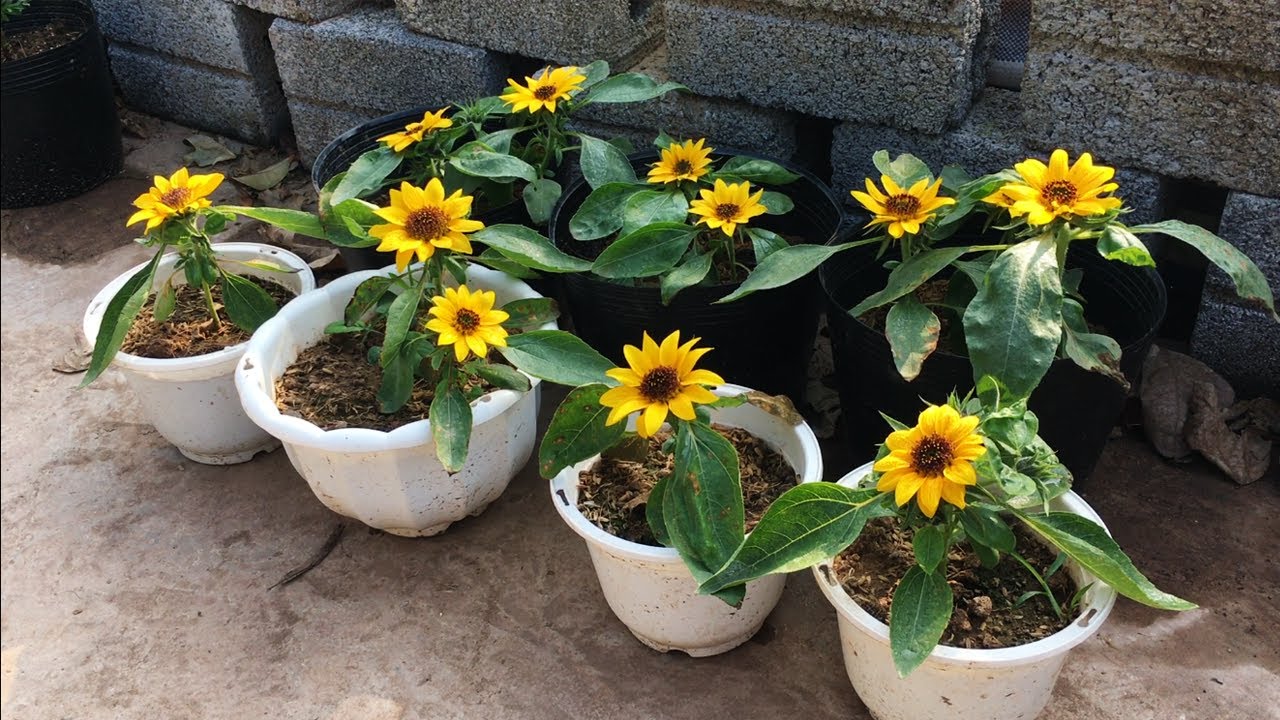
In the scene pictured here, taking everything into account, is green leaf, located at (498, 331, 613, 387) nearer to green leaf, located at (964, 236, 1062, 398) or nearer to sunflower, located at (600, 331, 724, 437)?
sunflower, located at (600, 331, 724, 437)

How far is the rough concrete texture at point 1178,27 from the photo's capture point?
6.91 feet

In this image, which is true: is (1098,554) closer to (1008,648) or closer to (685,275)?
(1008,648)

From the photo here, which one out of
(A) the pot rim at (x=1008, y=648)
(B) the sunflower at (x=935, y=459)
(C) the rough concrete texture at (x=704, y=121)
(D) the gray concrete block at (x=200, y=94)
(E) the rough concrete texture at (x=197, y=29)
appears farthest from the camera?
(D) the gray concrete block at (x=200, y=94)

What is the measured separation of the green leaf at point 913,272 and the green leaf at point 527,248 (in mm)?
570

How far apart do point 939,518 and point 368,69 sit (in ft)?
7.31

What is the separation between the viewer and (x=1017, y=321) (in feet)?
6.08

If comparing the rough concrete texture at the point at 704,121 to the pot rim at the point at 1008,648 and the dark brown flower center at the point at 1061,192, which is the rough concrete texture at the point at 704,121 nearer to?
the dark brown flower center at the point at 1061,192

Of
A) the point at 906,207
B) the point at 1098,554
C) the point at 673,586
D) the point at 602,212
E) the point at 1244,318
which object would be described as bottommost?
the point at 673,586

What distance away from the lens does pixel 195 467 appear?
2713 mm

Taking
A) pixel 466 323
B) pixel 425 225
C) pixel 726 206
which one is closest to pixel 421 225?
pixel 425 225

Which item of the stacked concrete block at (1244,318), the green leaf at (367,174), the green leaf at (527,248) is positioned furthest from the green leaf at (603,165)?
the stacked concrete block at (1244,318)

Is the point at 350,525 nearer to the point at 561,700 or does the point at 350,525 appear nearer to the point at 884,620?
the point at 561,700

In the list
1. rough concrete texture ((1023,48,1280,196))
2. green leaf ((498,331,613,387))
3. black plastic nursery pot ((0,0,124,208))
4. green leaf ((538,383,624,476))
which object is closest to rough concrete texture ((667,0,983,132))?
rough concrete texture ((1023,48,1280,196))

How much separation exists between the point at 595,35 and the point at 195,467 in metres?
1.45
